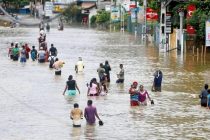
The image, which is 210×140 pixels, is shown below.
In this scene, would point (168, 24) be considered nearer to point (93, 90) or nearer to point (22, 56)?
point (22, 56)

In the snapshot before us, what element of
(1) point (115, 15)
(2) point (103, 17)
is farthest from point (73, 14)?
(1) point (115, 15)

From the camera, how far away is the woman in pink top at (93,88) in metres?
31.8

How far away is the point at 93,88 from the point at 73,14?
105436 mm

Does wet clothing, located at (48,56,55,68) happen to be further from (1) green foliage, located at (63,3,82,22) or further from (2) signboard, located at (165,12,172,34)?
(1) green foliage, located at (63,3,82,22)

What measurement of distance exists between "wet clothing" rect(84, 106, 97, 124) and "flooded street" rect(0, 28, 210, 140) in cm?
29

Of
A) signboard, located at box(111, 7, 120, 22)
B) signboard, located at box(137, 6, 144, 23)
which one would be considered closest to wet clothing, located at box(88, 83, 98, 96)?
signboard, located at box(137, 6, 144, 23)

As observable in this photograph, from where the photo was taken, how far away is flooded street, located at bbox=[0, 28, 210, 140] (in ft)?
78.7

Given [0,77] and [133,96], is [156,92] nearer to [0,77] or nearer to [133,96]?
[133,96]

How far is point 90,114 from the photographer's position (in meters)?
24.9

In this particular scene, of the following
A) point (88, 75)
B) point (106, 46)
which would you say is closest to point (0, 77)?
point (88, 75)

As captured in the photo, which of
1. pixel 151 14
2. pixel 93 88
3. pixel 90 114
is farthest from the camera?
pixel 151 14

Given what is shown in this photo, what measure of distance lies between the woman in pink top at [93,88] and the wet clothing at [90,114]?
269 inches

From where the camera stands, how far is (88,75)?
40.5 meters

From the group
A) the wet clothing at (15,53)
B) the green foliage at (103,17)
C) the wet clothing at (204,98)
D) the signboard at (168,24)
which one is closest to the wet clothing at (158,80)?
the wet clothing at (204,98)
